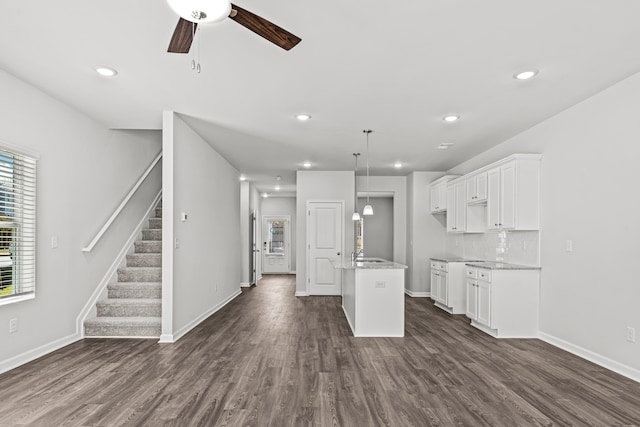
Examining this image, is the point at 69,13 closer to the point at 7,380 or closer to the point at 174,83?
the point at 174,83

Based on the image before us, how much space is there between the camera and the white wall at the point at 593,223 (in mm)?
3475

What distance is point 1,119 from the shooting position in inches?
136

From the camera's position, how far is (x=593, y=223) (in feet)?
12.8

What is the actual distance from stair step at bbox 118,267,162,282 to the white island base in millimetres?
2826

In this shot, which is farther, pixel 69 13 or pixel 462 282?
pixel 462 282

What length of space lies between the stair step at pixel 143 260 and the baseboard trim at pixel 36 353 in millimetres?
1296

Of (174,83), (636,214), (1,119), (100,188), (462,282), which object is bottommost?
(462,282)

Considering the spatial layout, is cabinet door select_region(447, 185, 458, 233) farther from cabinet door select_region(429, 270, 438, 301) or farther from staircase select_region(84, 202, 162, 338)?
staircase select_region(84, 202, 162, 338)

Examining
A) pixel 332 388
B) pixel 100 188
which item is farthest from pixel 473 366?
pixel 100 188

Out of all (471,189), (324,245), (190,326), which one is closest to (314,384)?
(190,326)

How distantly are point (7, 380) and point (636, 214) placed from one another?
19.1ft

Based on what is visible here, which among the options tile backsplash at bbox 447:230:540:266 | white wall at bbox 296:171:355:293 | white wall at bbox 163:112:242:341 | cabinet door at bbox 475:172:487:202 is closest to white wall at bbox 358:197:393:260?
white wall at bbox 296:171:355:293

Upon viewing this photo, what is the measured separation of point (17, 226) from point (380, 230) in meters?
8.58

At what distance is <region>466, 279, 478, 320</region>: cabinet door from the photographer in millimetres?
5273
